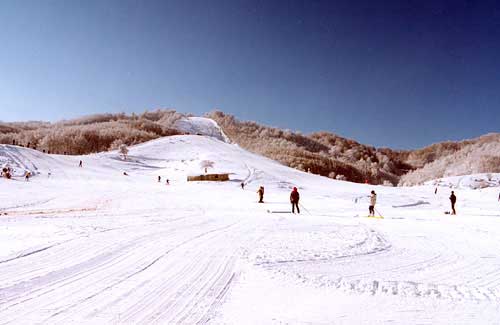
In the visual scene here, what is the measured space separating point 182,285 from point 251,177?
124 feet

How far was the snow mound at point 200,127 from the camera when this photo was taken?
504ft

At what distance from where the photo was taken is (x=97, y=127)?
122 metres

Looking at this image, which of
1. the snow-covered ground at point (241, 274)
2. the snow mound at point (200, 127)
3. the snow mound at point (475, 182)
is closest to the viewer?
the snow-covered ground at point (241, 274)

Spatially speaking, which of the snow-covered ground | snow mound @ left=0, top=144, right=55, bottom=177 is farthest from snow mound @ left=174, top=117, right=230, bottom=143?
the snow-covered ground

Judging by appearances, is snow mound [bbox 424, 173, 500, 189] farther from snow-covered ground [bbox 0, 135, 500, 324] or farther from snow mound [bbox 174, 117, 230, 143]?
snow mound [bbox 174, 117, 230, 143]

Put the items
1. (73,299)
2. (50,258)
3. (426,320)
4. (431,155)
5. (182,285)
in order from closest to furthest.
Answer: (426,320) < (73,299) < (182,285) < (50,258) < (431,155)

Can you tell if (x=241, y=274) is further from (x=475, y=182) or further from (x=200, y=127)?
(x=200, y=127)

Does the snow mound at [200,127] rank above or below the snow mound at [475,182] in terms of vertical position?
above

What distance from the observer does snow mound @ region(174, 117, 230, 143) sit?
15373 centimetres

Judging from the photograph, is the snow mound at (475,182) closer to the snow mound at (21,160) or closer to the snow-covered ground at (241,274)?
the snow-covered ground at (241,274)

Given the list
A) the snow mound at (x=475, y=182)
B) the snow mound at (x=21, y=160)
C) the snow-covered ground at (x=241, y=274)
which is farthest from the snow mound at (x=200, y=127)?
the snow-covered ground at (x=241, y=274)

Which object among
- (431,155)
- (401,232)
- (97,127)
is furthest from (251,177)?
(431,155)

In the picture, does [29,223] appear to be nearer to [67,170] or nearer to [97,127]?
[67,170]

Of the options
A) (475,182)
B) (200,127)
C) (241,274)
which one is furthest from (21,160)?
(200,127)
